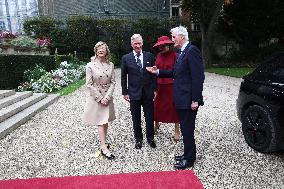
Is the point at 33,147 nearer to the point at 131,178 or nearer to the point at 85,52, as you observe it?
the point at 131,178

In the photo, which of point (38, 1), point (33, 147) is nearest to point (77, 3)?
point (38, 1)

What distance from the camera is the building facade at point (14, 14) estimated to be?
27.8 m

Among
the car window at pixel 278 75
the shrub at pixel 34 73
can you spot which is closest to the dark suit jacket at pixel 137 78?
the car window at pixel 278 75

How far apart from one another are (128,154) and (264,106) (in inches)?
89.4

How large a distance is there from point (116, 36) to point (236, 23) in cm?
957

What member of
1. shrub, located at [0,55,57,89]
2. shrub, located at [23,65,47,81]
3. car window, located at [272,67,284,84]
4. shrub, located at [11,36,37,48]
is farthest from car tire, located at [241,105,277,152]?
shrub, located at [11,36,37,48]

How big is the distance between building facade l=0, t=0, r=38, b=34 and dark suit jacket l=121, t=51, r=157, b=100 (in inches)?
994

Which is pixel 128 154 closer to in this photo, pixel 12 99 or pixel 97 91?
pixel 97 91

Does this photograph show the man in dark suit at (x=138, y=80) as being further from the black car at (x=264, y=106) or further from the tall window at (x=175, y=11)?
the tall window at (x=175, y=11)

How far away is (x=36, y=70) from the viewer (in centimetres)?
1423

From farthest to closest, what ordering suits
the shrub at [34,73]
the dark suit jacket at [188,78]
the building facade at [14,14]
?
the building facade at [14,14] < the shrub at [34,73] < the dark suit jacket at [188,78]

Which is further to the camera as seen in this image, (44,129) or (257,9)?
(257,9)

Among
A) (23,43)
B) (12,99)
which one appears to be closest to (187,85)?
(12,99)

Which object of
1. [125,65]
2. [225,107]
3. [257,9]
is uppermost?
[257,9]
